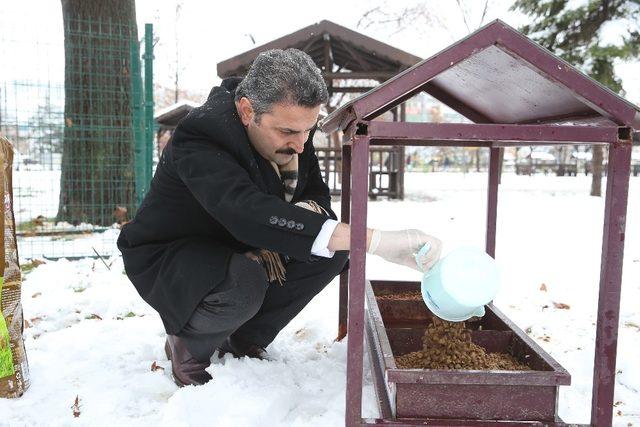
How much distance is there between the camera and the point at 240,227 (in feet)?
4.96

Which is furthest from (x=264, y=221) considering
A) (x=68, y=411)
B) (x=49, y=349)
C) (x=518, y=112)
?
(x=49, y=349)

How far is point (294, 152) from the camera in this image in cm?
187

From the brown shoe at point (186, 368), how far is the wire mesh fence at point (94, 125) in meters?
3.20

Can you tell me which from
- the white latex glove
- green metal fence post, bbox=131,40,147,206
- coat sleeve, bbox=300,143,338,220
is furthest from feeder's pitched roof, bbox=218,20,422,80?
the white latex glove

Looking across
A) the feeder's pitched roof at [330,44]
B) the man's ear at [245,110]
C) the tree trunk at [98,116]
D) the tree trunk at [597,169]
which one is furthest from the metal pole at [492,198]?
the tree trunk at [597,169]

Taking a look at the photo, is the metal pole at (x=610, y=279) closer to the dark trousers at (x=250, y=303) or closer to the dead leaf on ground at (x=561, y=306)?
the dark trousers at (x=250, y=303)

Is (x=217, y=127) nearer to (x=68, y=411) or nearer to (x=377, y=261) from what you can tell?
(x=68, y=411)

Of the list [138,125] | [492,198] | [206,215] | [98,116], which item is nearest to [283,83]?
[206,215]

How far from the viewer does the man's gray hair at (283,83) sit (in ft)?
5.46

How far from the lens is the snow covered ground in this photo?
174cm

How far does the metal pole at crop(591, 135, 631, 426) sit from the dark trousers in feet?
2.77

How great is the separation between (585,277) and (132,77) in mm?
4127

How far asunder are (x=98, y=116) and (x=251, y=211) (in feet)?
15.4

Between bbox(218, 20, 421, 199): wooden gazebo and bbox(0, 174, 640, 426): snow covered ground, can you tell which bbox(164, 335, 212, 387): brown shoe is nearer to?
bbox(0, 174, 640, 426): snow covered ground
